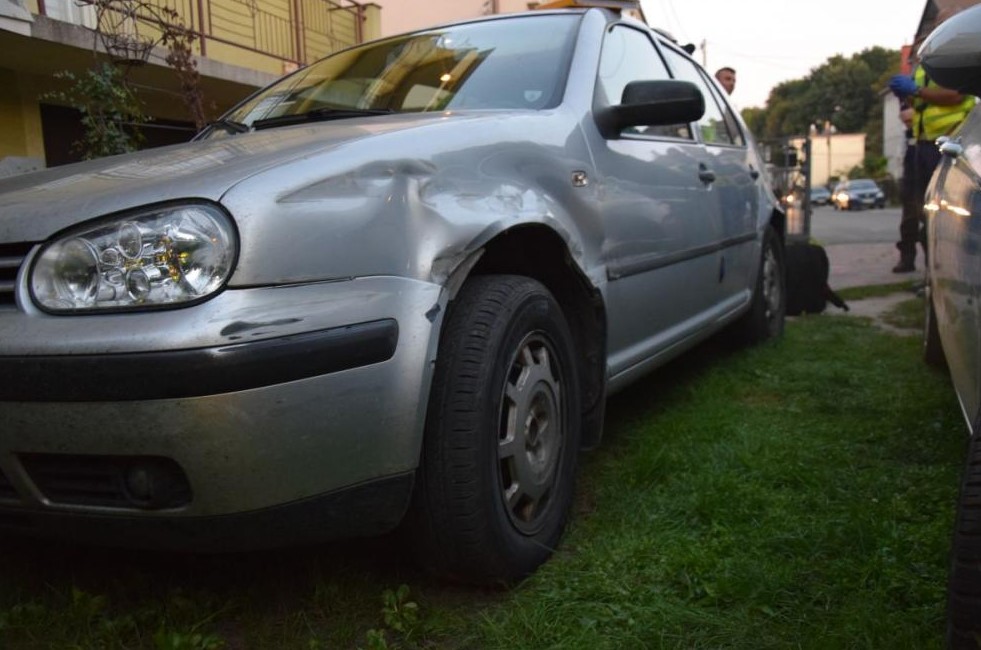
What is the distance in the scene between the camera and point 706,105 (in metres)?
3.99

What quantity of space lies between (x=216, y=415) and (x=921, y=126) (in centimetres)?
647

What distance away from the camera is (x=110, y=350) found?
1.49m

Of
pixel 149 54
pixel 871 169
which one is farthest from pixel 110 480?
pixel 871 169

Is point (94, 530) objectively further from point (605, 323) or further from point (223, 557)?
point (605, 323)

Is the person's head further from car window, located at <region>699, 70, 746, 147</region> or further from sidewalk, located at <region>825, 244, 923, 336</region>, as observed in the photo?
car window, located at <region>699, 70, 746, 147</region>

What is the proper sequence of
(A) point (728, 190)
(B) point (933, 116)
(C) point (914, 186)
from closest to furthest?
(A) point (728, 190) < (B) point (933, 116) < (C) point (914, 186)

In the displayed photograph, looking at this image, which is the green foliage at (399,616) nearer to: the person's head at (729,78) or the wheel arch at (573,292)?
the wheel arch at (573,292)

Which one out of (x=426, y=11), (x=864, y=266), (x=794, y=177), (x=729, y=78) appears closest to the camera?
(x=729, y=78)

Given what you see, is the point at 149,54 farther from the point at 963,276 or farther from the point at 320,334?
the point at 963,276

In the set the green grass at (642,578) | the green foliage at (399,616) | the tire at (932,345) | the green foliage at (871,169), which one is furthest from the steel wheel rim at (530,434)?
the green foliage at (871,169)

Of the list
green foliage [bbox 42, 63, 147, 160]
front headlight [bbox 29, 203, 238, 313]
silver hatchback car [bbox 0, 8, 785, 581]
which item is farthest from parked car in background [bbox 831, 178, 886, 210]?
front headlight [bbox 29, 203, 238, 313]

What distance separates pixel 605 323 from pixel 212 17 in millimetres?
7346

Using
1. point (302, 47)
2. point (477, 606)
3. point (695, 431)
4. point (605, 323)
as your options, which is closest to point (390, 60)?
point (605, 323)

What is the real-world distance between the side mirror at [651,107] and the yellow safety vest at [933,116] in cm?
390
